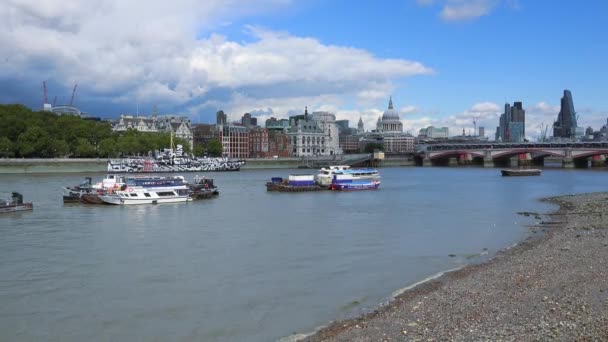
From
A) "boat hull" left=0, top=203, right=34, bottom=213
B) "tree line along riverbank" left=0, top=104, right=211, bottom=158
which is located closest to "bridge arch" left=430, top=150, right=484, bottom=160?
"tree line along riverbank" left=0, top=104, right=211, bottom=158

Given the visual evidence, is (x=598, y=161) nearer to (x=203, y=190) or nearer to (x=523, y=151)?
(x=523, y=151)

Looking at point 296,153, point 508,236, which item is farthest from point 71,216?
point 296,153

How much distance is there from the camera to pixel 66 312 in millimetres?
16688

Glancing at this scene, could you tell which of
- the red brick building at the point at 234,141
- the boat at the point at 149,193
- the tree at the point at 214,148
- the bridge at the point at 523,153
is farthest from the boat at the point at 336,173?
the red brick building at the point at 234,141

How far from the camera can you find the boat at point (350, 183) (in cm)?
6856

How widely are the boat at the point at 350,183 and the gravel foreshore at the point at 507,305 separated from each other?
4461 centimetres

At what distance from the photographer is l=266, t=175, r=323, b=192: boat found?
64.8 meters

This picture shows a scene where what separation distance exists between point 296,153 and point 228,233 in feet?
540

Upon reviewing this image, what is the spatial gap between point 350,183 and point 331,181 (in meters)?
2.11

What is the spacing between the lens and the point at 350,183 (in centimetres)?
6938

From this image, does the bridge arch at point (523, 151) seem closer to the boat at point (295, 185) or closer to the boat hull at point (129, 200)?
the boat at point (295, 185)

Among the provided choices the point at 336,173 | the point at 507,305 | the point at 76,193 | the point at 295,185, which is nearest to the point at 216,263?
the point at 507,305

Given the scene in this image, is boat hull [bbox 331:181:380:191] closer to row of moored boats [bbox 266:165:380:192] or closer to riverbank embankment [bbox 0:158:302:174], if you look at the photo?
row of moored boats [bbox 266:165:380:192]

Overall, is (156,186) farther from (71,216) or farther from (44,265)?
(44,265)
